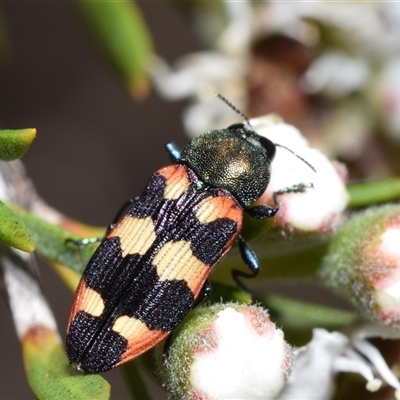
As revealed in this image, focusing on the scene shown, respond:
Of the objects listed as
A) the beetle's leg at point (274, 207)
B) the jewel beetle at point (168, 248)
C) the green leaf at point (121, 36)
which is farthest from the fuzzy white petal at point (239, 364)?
the green leaf at point (121, 36)

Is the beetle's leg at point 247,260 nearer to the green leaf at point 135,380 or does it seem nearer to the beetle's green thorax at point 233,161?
the beetle's green thorax at point 233,161

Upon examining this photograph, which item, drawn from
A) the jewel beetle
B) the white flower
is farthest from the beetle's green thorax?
the white flower

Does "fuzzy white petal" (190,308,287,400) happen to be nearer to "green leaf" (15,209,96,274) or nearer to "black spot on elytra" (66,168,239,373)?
"black spot on elytra" (66,168,239,373)

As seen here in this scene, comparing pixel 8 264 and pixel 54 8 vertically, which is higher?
pixel 8 264

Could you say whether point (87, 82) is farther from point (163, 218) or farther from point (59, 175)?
point (163, 218)

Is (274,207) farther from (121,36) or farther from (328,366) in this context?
(121,36)

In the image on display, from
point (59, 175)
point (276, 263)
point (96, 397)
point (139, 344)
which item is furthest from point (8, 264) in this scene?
point (59, 175)

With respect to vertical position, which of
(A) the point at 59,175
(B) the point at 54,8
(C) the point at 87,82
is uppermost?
(B) the point at 54,8

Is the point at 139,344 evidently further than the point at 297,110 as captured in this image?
No
